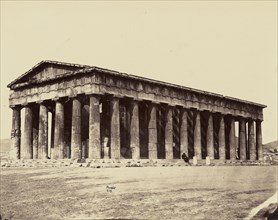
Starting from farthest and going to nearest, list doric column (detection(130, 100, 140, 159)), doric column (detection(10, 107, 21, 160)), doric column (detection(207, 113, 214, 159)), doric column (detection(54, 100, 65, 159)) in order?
doric column (detection(207, 113, 214, 159)) → doric column (detection(10, 107, 21, 160)) → doric column (detection(130, 100, 140, 159)) → doric column (detection(54, 100, 65, 159))

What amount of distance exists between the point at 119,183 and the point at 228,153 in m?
36.4

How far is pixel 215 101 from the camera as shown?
50219mm

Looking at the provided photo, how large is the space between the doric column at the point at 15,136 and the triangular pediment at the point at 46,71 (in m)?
2.91

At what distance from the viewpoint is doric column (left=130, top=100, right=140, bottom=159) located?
38.5m

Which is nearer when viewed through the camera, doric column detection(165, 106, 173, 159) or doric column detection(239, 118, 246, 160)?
doric column detection(165, 106, 173, 159)

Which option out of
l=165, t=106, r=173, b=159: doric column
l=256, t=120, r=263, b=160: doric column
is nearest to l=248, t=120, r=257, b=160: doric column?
l=256, t=120, r=263, b=160: doric column

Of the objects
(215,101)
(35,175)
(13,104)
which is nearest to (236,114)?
(215,101)

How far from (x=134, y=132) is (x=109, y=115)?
3.27 meters

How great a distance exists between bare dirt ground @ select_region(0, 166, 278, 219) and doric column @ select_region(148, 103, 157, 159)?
1568 cm

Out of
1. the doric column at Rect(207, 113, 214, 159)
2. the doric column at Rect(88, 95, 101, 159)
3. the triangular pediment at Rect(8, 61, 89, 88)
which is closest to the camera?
the doric column at Rect(88, 95, 101, 159)

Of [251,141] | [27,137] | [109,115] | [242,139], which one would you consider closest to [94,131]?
[109,115]

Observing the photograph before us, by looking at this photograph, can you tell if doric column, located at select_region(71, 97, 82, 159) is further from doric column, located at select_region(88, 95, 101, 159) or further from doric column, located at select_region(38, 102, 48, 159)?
doric column, located at select_region(38, 102, 48, 159)

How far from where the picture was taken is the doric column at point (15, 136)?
4316 centimetres

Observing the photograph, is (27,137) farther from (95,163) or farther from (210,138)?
(210,138)
